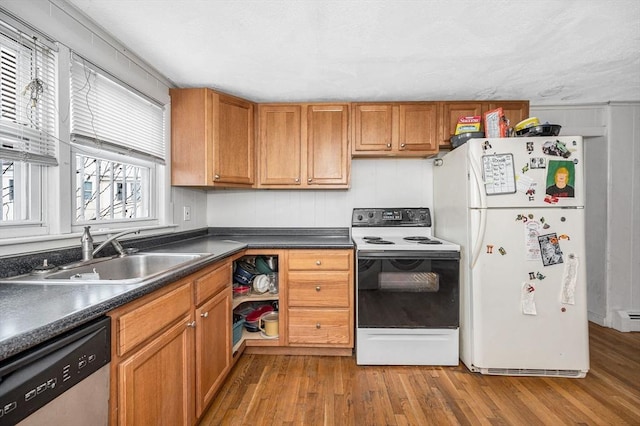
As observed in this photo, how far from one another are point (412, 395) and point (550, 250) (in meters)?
1.33

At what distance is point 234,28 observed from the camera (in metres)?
1.56

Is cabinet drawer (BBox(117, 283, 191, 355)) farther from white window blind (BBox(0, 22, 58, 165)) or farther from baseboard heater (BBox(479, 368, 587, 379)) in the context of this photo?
baseboard heater (BBox(479, 368, 587, 379))

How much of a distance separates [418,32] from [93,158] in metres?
1.96

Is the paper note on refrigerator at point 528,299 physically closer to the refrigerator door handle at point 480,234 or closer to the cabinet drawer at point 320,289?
the refrigerator door handle at point 480,234

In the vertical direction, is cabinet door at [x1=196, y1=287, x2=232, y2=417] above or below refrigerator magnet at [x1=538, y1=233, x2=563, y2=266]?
below

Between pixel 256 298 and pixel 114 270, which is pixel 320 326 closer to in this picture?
pixel 256 298

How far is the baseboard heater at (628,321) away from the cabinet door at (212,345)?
3450mm

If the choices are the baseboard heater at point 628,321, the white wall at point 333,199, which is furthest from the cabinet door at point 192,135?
the baseboard heater at point 628,321

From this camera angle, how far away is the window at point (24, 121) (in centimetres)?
117

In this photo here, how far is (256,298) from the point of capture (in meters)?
2.28

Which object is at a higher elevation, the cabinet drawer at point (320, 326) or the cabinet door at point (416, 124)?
the cabinet door at point (416, 124)

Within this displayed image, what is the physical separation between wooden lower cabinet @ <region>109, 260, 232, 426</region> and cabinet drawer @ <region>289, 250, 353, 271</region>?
56 cm

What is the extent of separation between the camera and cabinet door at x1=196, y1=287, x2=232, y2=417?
4.81ft

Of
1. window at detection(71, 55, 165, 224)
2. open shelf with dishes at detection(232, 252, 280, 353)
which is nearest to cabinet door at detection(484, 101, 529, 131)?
open shelf with dishes at detection(232, 252, 280, 353)
